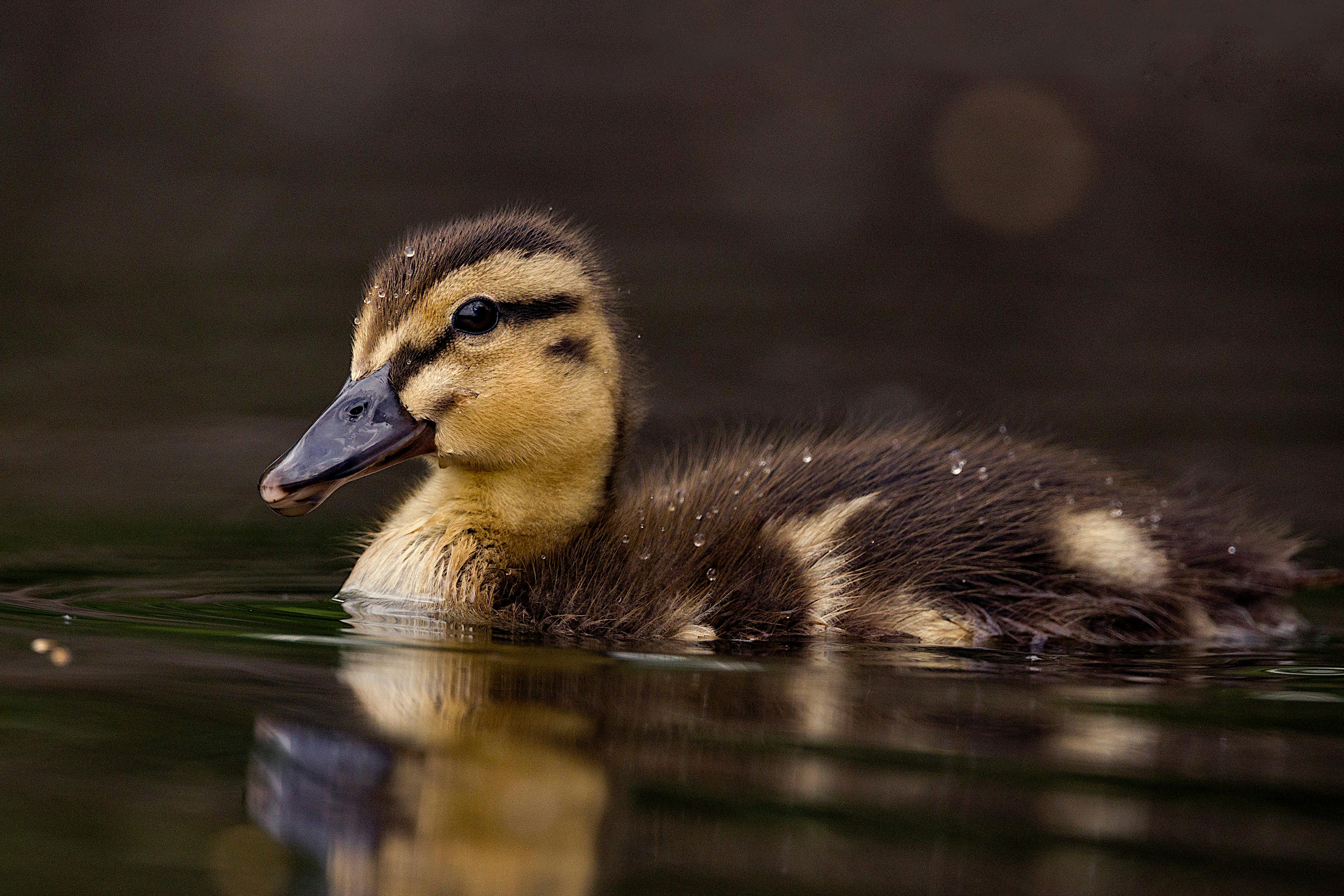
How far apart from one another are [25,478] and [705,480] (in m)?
1.88

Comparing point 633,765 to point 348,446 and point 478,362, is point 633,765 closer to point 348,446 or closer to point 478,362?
point 348,446

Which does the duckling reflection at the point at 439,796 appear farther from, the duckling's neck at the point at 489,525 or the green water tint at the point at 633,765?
the duckling's neck at the point at 489,525

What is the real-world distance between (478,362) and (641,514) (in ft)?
1.43

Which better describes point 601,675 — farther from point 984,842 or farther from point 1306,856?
point 1306,856

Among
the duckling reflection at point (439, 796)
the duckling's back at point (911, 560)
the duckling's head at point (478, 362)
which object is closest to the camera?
the duckling reflection at point (439, 796)

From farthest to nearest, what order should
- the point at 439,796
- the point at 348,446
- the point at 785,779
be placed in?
the point at 348,446 → the point at 785,779 → the point at 439,796

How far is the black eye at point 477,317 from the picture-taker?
3066mm

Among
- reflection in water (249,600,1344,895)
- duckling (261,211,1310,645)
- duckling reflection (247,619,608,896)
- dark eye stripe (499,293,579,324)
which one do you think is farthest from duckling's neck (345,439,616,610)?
duckling reflection (247,619,608,896)

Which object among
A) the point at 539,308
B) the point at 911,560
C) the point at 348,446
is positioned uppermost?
the point at 539,308

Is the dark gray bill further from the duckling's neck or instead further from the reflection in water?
the reflection in water

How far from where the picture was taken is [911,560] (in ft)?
9.65

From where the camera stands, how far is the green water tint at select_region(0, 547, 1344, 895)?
→ 1.31m

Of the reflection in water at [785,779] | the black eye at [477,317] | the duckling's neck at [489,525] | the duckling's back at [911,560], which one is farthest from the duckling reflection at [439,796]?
the black eye at [477,317]

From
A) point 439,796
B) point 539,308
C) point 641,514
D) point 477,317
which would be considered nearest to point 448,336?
point 477,317
